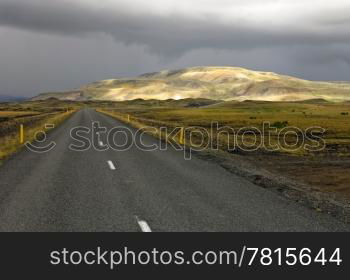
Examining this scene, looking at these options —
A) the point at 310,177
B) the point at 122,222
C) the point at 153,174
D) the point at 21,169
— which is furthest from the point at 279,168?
the point at 122,222

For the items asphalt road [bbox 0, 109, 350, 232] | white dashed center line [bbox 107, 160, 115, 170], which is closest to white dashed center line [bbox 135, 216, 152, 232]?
asphalt road [bbox 0, 109, 350, 232]

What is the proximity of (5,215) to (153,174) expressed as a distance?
6.64 m

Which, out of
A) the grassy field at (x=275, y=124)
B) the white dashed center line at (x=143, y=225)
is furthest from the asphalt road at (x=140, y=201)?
the grassy field at (x=275, y=124)

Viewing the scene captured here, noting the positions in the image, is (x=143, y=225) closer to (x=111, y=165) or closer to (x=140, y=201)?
(x=140, y=201)

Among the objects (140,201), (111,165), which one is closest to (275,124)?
(111,165)

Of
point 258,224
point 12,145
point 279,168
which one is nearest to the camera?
point 258,224

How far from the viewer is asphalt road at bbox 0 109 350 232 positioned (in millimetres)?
9173

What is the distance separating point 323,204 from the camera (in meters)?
11.5

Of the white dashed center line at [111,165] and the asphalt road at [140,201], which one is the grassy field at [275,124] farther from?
the asphalt road at [140,201]

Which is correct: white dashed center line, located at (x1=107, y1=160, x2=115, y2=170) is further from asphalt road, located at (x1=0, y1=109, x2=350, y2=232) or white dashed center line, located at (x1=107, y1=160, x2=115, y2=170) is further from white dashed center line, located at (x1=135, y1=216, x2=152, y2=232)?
white dashed center line, located at (x1=135, y1=216, x2=152, y2=232)

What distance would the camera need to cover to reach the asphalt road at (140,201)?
9.17 metres

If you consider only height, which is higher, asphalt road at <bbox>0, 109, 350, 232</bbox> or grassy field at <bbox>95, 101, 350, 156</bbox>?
asphalt road at <bbox>0, 109, 350, 232</bbox>

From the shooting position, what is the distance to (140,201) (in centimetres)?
1133

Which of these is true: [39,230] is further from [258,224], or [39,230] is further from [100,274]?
[258,224]
